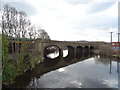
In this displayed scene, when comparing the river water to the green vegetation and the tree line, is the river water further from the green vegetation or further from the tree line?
the tree line

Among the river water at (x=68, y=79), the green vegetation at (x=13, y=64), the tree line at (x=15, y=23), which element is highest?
the tree line at (x=15, y=23)

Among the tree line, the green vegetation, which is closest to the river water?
the green vegetation

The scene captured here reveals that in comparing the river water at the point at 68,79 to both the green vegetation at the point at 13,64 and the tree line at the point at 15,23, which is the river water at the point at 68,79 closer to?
the green vegetation at the point at 13,64

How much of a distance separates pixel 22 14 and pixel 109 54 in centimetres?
1964

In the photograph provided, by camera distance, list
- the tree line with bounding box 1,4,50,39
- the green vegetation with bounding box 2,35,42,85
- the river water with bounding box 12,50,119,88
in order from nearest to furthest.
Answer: the green vegetation with bounding box 2,35,42,85, the river water with bounding box 12,50,119,88, the tree line with bounding box 1,4,50,39

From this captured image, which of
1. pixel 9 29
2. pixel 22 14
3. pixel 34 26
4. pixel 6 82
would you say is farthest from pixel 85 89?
pixel 34 26

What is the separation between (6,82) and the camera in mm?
7164

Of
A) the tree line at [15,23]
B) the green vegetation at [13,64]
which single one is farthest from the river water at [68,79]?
the tree line at [15,23]

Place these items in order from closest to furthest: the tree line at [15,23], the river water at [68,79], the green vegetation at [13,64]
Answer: the green vegetation at [13,64]
the river water at [68,79]
the tree line at [15,23]

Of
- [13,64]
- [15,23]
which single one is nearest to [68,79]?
[13,64]

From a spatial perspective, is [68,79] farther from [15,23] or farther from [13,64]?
[15,23]

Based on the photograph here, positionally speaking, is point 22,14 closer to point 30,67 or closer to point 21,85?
point 30,67

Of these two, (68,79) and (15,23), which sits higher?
(15,23)

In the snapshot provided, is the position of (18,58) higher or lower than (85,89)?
higher
